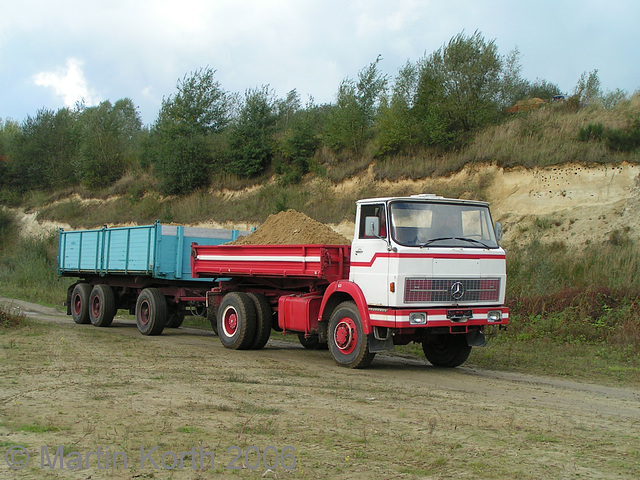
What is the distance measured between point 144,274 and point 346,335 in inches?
305

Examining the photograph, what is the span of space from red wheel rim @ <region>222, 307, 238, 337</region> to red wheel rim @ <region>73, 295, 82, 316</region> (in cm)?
810

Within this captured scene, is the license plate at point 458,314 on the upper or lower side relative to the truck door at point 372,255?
lower

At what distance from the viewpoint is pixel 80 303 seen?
20.2 meters

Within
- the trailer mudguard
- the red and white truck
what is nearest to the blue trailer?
the red and white truck

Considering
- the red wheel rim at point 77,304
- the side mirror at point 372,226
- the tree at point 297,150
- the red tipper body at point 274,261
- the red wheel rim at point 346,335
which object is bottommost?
the red wheel rim at point 77,304

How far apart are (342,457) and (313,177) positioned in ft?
97.0

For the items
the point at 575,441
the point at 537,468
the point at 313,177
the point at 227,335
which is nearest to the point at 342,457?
the point at 537,468

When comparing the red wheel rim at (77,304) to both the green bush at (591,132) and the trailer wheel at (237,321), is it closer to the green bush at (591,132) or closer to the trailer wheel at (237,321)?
the trailer wheel at (237,321)

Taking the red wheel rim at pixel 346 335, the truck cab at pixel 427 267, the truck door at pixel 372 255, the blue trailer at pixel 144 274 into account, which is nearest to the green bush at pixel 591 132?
the blue trailer at pixel 144 274

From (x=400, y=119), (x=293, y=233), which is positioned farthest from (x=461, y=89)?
(x=293, y=233)

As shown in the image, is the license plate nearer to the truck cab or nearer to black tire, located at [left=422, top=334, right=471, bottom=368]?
the truck cab

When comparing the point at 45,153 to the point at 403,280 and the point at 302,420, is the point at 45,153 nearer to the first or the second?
the point at 403,280

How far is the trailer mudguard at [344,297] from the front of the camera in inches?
416

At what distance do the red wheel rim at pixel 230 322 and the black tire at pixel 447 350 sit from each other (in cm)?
414
